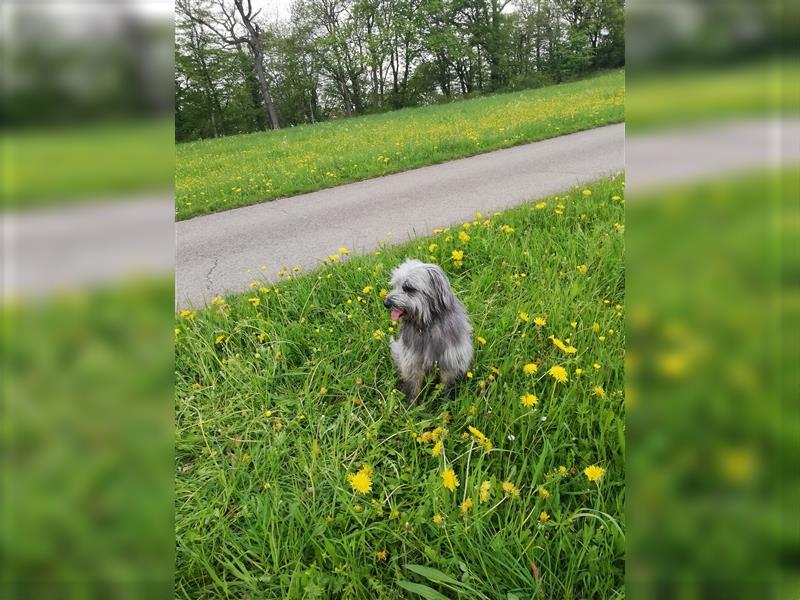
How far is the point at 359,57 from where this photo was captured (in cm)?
2589

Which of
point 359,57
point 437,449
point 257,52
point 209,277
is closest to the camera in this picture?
point 437,449

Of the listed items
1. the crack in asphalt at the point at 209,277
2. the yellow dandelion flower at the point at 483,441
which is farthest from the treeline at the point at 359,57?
the yellow dandelion flower at the point at 483,441

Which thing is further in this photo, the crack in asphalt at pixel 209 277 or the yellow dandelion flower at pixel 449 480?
the crack in asphalt at pixel 209 277

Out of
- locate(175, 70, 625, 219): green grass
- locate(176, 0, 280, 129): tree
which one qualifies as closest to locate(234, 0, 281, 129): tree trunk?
locate(176, 0, 280, 129): tree

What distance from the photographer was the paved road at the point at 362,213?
5.73m
